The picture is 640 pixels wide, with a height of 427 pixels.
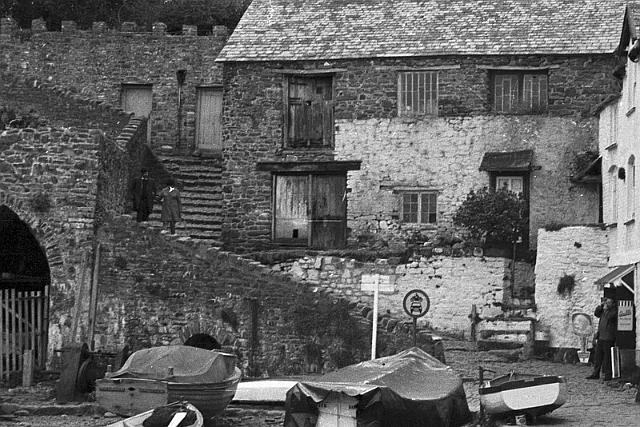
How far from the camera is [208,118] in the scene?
148ft

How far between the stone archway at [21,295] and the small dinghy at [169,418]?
1052 cm

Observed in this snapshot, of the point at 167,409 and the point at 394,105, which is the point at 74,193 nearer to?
the point at 394,105

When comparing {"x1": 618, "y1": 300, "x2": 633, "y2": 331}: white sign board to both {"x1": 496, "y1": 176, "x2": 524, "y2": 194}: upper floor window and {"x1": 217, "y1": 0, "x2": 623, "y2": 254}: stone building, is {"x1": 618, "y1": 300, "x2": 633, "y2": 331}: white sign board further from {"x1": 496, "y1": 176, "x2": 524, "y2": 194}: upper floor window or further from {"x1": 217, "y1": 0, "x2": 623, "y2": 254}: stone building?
{"x1": 496, "y1": 176, "x2": 524, "y2": 194}: upper floor window

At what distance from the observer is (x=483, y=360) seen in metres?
30.8

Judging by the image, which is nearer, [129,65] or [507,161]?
[507,161]

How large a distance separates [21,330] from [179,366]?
347 inches

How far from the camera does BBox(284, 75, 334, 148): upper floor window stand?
3994 centimetres

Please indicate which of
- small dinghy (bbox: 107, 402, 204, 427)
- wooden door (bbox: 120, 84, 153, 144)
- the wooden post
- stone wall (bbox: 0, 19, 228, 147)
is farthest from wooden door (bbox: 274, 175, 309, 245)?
small dinghy (bbox: 107, 402, 204, 427)

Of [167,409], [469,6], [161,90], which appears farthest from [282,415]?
[161,90]

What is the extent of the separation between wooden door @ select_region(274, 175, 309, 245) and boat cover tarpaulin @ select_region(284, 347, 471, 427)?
14.7 metres

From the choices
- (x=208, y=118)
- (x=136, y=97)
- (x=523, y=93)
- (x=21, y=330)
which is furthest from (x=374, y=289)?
(x=136, y=97)

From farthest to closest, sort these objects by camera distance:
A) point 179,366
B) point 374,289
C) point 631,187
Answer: point 631,187
point 374,289
point 179,366

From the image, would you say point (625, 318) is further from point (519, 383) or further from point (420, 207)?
point (420, 207)

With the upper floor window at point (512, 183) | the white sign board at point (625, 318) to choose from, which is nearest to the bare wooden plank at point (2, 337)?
the upper floor window at point (512, 183)
